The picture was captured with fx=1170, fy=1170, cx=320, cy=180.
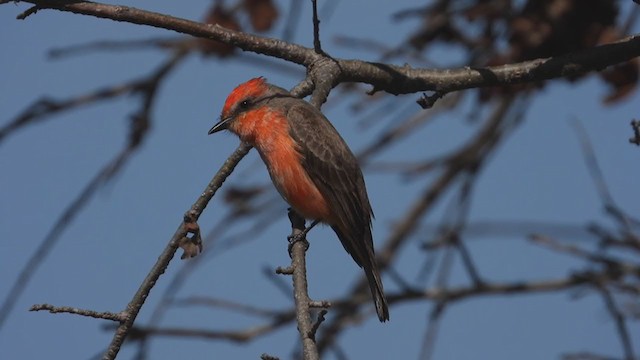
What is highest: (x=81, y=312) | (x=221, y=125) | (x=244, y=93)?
(x=244, y=93)

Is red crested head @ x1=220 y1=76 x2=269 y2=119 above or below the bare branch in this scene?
above

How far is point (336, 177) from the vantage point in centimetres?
572

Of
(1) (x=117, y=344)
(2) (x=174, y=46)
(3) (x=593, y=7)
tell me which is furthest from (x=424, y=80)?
(1) (x=117, y=344)

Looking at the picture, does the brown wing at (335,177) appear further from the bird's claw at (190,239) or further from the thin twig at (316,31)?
the bird's claw at (190,239)

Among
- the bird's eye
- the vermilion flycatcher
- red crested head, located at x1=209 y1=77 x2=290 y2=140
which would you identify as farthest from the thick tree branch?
the bird's eye

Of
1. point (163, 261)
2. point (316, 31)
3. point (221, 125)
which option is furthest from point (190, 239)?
point (221, 125)

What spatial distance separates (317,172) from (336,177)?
98 mm

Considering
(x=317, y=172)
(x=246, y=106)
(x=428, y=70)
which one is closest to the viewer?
(x=428, y=70)

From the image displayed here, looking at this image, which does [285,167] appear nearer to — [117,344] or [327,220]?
[327,220]

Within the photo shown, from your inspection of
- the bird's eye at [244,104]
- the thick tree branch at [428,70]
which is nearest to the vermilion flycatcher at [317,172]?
the bird's eye at [244,104]

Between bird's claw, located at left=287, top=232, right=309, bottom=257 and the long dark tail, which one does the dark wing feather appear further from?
bird's claw, located at left=287, top=232, right=309, bottom=257

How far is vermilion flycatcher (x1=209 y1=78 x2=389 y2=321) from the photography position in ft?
18.6

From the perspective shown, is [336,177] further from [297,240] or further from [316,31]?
[297,240]

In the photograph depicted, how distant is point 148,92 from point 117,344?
8.96 feet
